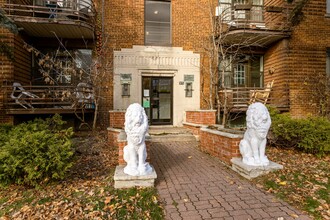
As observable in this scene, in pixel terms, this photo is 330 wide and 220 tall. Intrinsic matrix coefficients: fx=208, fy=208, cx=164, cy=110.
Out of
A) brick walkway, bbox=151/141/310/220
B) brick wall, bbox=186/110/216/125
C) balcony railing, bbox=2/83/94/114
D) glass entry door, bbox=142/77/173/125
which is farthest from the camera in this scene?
glass entry door, bbox=142/77/173/125

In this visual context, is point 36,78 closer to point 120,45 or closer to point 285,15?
point 120,45

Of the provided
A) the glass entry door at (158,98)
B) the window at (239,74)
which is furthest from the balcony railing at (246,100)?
the glass entry door at (158,98)

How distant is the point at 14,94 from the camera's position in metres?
7.57

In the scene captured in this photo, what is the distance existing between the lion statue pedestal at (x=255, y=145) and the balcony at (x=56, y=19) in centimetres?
684

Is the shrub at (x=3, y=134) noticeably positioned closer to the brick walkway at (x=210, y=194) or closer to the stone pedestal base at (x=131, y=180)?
the stone pedestal base at (x=131, y=180)

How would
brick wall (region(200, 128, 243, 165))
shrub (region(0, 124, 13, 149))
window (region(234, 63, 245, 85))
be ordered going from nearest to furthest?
shrub (region(0, 124, 13, 149))
brick wall (region(200, 128, 243, 165))
window (region(234, 63, 245, 85))

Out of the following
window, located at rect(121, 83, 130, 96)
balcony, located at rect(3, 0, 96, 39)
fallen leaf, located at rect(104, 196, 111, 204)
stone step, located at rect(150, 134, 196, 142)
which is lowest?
fallen leaf, located at rect(104, 196, 111, 204)

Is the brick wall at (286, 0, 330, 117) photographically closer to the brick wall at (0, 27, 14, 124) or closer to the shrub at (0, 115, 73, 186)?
the shrub at (0, 115, 73, 186)

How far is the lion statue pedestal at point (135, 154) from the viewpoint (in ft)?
11.8

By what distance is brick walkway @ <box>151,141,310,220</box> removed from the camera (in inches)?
117

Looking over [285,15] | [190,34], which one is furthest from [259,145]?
[285,15]

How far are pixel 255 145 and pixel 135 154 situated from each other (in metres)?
2.47

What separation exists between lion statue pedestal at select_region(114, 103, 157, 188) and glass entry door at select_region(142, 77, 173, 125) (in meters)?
6.03

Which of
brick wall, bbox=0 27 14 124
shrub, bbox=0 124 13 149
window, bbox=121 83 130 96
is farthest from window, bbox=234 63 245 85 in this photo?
brick wall, bbox=0 27 14 124
